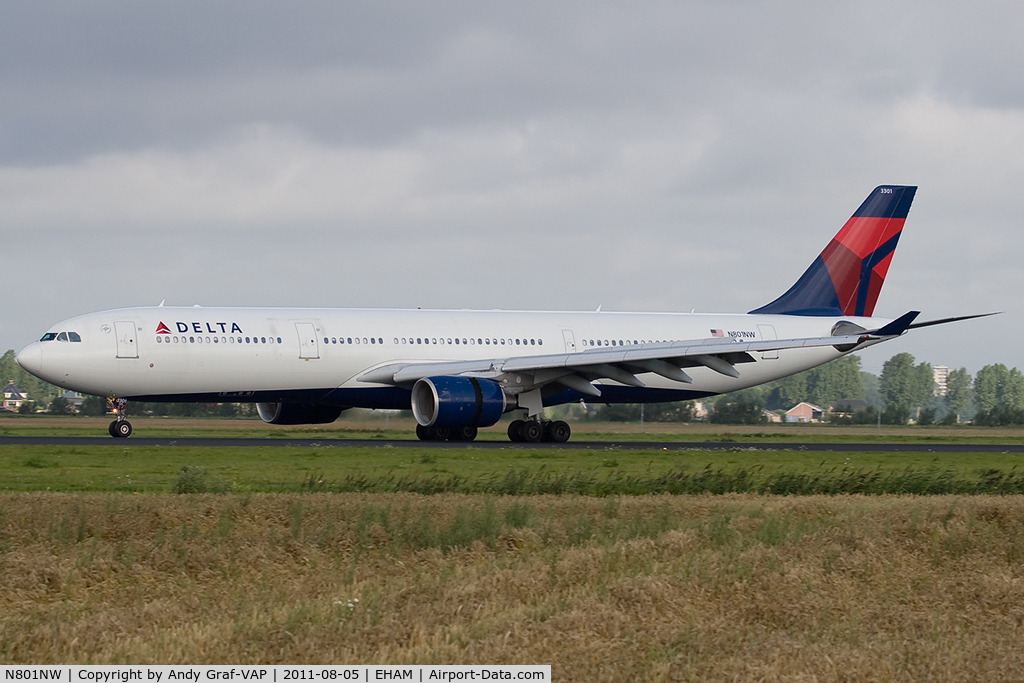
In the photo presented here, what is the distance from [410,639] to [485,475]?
1215 cm

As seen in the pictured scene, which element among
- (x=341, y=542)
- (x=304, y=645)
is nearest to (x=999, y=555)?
(x=341, y=542)

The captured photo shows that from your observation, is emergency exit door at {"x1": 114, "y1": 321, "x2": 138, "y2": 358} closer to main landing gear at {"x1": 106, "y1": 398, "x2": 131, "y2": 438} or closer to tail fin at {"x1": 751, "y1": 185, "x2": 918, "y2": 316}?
main landing gear at {"x1": 106, "y1": 398, "x2": 131, "y2": 438}

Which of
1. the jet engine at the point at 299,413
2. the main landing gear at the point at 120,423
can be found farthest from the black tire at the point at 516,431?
the main landing gear at the point at 120,423

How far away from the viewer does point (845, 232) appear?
1880 inches

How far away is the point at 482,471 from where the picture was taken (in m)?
25.8

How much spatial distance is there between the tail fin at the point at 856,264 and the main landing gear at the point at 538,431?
12343 mm

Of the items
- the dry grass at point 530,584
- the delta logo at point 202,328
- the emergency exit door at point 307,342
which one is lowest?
the dry grass at point 530,584

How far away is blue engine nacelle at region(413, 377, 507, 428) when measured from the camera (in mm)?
34844

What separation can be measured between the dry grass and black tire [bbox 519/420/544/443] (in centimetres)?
1799

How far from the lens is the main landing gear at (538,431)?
3820 cm

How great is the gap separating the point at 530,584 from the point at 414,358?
24.4 m

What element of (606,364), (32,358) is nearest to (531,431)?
(606,364)

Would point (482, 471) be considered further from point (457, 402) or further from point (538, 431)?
point (538, 431)

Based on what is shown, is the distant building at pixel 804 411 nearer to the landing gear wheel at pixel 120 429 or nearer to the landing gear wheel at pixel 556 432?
the landing gear wheel at pixel 556 432
